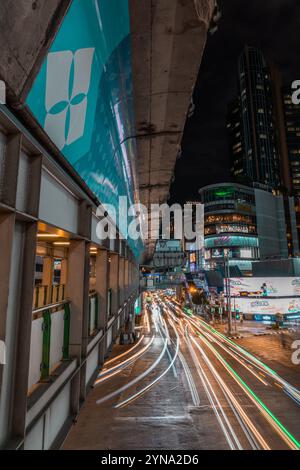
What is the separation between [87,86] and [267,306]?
4644cm

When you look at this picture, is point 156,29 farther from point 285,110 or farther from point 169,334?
point 285,110

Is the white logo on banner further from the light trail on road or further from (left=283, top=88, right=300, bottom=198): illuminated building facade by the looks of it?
(left=283, top=88, right=300, bottom=198): illuminated building facade

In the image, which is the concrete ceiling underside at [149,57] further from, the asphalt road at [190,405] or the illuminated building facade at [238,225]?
the illuminated building facade at [238,225]

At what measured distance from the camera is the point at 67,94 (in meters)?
3.89

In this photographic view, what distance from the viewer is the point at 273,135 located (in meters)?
157

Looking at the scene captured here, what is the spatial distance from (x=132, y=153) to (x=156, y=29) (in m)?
5.62

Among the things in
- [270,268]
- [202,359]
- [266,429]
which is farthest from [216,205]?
[266,429]

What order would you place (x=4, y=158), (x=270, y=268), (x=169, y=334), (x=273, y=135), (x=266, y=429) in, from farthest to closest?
(x=273, y=135) → (x=270, y=268) → (x=169, y=334) → (x=266, y=429) → (x=4, y=158)

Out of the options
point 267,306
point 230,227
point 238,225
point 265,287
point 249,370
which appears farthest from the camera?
point 238,225

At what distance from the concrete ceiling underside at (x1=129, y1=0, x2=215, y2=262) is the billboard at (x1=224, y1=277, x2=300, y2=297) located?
3884cm

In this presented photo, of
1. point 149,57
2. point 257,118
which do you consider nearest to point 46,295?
point 149,57

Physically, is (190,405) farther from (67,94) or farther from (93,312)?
(67,94)

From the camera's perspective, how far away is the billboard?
43.4 m

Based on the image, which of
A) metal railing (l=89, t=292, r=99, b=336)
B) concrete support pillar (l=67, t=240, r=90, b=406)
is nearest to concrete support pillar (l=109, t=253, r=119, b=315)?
metal railing (l=89, t=292, r=99, b=336)
